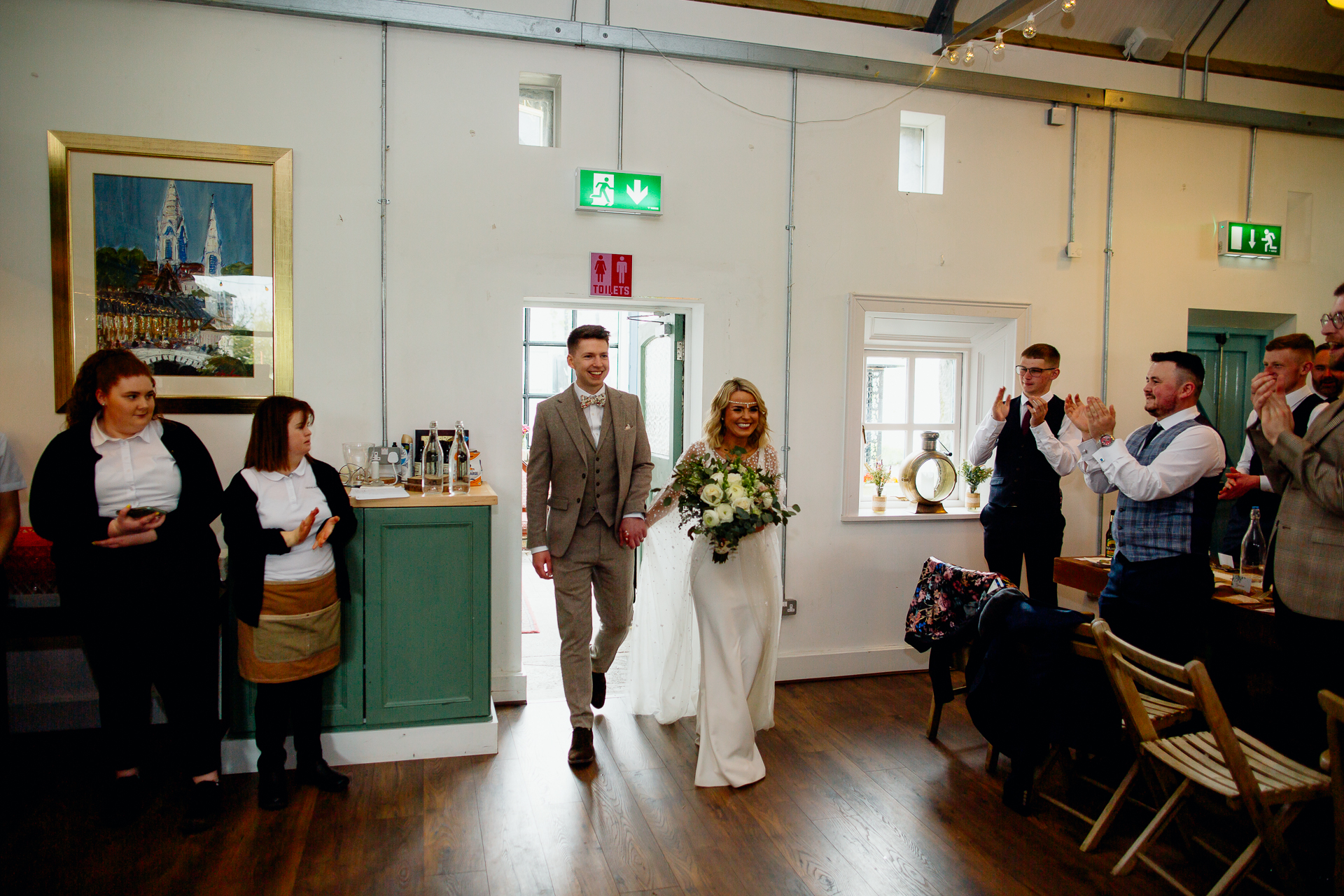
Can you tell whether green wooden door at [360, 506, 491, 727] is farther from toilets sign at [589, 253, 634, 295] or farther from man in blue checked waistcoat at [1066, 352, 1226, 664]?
man in blue checked waistcoat at [1066, 352, 1226, 664]

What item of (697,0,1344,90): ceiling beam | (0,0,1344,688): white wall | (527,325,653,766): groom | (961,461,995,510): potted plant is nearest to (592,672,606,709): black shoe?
(527,325,653,766): groom

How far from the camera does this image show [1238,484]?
397 centimetres

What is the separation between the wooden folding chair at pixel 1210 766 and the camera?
2.45m

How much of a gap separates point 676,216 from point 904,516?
229 centimetres

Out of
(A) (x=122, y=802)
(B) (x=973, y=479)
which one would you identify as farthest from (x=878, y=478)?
(A) (x=122, y=802)

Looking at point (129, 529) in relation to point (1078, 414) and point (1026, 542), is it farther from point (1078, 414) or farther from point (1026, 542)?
point (1026, 542)

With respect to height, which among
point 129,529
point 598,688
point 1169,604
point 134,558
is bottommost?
point 598,688

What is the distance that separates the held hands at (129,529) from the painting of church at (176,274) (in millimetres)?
1282

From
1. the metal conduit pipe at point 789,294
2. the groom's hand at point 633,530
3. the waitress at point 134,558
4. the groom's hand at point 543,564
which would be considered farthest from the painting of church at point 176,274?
the metal conduit pipe at point 789,294

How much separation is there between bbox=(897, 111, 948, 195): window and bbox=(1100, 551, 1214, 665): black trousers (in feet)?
8.85

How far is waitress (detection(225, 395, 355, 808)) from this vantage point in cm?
319

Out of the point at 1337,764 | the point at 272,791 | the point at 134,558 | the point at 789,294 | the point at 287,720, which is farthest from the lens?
the point at 789,294

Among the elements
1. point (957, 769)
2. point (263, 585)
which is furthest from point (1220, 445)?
point (263, 585)

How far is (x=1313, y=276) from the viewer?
5.67 metres
